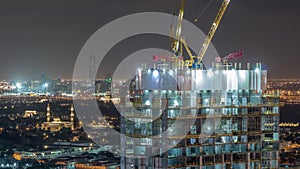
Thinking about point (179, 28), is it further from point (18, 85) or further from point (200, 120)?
point (18, 85)

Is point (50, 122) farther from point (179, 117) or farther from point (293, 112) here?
point (179, 117)

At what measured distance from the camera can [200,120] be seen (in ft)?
56.0

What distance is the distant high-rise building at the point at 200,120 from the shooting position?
16.6 metres

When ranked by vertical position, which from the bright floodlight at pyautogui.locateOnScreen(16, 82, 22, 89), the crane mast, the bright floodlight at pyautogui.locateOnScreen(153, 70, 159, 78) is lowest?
the bright floodlight at pyautogui.locateOnScreen(153, 70, 159, 78)

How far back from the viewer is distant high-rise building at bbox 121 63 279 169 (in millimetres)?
16641

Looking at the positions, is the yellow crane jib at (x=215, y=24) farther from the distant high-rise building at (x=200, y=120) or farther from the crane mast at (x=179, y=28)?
the distant high-rise building at (x=200, y=120)

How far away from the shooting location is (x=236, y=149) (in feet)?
57.6

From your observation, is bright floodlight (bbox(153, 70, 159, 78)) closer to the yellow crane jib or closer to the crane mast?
the crane mast

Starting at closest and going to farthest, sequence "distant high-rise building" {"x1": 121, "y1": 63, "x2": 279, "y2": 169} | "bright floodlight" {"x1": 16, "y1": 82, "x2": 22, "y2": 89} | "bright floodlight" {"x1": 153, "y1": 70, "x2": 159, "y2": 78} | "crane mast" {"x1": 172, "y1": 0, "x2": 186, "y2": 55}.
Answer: "distant high-rise building" {"x1": 121, "y1": 63, "x2": 279, "y2": 169}
"bright floodlight" {"x1": 153, "y1": 70, "x2": 159, "y2": 78}
"crane mast" {"x1": 172, "y1": 0, "x2": 186, "y2": 55}
"bright floodlight" {"x1": 16, "y1": 82, "x2": 22, "y2": 89}

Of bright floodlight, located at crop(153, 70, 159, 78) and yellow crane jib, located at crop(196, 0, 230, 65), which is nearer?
bright floodlight, located at crop(153, 70, 159, 78)

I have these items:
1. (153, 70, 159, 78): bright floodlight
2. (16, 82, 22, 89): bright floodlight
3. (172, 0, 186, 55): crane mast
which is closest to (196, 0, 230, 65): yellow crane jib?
(172, 0, 186, 55): crane mast

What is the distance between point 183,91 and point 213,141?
4.59 ft

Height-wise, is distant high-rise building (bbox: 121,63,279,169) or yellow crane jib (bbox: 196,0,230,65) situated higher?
yellow crane jib (bbox: 196,0,230,65)

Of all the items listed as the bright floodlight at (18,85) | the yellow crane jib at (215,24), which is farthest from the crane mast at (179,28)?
the bright floodlight at (18,85)
